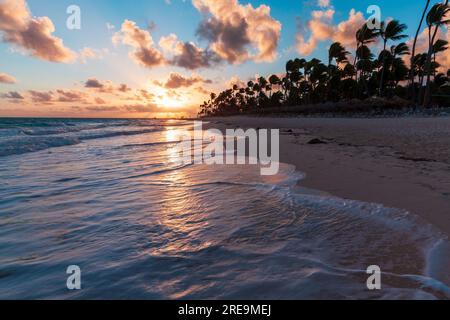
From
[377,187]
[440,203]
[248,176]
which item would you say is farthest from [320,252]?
[248,176]

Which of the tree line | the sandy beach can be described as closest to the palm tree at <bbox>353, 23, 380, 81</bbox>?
the tree line

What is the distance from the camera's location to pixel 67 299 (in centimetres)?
182

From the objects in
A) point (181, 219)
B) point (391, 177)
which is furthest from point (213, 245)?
point (391, 177)

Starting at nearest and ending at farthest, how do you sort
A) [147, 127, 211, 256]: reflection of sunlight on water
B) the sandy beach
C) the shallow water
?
the shallow water → [147, 127, 211, 256]: reflection of sunlight on water → the sandy beach

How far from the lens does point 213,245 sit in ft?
8.11

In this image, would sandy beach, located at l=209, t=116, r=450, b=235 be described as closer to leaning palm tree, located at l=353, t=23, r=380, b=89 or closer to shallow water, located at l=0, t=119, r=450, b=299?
shallow water, located at l=0, t=119, r=450, b=299

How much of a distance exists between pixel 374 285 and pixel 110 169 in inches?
256

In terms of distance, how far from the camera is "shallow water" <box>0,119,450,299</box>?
6.07ft

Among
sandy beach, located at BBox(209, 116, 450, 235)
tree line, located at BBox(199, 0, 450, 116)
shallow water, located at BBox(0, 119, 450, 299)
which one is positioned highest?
tree line, located at BBox(199, 0, 450, 116)

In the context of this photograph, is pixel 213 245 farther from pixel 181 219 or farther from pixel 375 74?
pixel 375 74

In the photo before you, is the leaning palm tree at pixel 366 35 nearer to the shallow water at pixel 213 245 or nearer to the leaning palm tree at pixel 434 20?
the leaning palm tree at pixel 434 20

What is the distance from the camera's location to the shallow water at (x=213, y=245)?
185cm

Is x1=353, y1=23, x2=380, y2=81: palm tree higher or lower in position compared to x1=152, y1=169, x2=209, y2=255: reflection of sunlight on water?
higher
